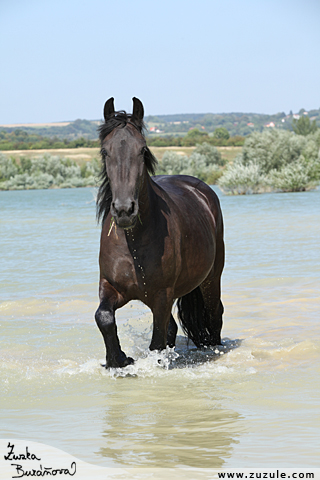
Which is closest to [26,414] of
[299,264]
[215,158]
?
[299,264]

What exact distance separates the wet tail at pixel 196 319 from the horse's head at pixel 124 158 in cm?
219

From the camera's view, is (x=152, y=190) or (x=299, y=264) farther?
(x=299, y=264)

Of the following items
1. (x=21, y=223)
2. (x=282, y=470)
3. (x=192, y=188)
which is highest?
(x=192, y=188)

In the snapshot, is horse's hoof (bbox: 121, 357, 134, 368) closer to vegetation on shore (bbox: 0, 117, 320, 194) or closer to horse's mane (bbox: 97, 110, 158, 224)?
horse's mane (bbox: 97, 110, 158, 224)

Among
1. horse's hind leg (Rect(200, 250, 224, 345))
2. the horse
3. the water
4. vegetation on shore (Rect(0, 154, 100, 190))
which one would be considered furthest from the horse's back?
vegetation on shore (Rect(0, 154, 100, 190))

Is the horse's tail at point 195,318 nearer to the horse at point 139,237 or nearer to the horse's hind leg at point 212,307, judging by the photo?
the horse's hind leg at point 212,307

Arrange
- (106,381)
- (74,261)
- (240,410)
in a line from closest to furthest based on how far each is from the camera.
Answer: (240,410) < (106,381) < (74,261)

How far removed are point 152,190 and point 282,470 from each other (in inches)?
101

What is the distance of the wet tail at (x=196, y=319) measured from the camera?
21.1ft

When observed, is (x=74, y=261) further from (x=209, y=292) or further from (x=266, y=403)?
(x=266, y=403)

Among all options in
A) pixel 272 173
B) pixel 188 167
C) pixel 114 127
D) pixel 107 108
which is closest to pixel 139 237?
pixel 114 127

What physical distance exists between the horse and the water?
485mm

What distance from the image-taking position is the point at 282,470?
3145 millimetres

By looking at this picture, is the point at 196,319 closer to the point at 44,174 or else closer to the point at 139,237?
the point at 139,237
